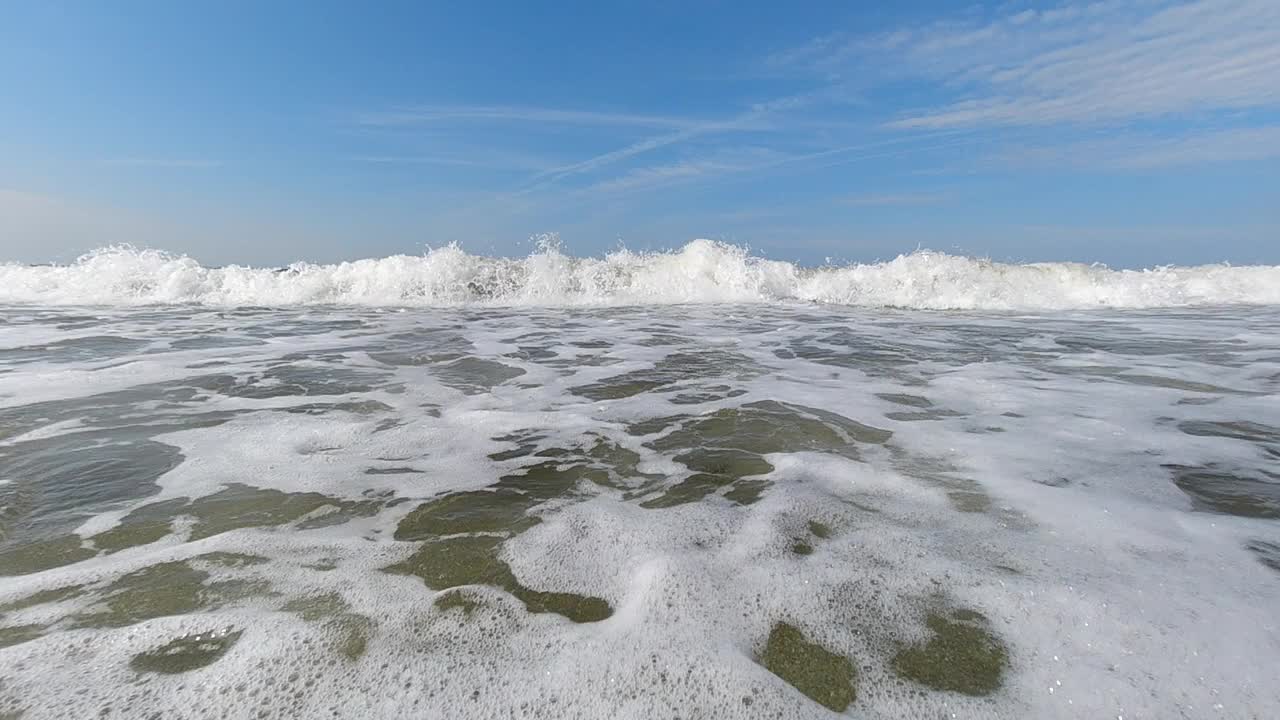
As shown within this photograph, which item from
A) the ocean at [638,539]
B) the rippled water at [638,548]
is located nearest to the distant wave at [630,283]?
the ocean at [638,539]

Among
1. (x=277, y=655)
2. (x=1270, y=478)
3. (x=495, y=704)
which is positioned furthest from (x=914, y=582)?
(x=1270, y=478)

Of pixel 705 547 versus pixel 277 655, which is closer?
pixel 277 655

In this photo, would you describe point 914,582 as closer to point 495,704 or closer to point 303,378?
point 495,704

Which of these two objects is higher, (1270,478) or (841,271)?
(841,271)

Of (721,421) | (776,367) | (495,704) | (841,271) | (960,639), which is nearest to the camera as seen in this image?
(495,704)

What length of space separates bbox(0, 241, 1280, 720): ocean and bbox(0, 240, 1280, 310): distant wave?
9.20 metres

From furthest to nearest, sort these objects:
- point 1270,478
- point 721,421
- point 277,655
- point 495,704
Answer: point 721,421 → point 1270,478 → point 277,655 → point 495,704

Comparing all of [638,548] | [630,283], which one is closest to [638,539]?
[638,548]

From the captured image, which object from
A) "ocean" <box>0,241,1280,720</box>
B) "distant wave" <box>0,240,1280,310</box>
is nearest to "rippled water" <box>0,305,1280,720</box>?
"ocean" <box>0,241,1280,720</box>

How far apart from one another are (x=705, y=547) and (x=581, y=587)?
1.43 ft

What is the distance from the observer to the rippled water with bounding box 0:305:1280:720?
142cm

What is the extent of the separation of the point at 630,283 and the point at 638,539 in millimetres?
13900

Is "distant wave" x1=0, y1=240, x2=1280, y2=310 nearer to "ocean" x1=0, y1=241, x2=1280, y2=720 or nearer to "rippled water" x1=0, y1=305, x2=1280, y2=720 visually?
"ocean" x1=0, y1=241, x2=1280, y2=720

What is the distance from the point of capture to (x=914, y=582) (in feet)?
6.00
